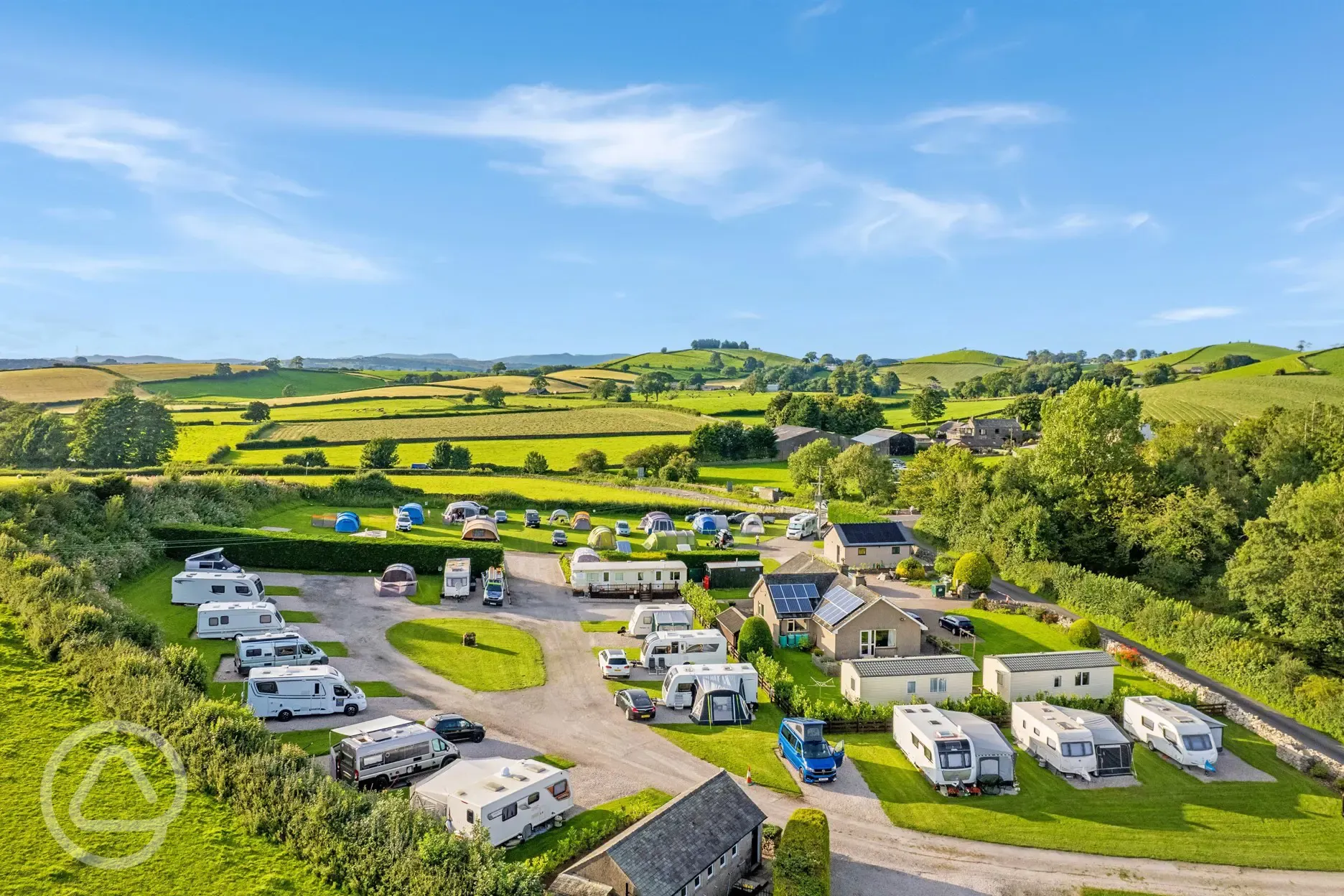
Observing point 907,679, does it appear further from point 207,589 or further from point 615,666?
point 207,589

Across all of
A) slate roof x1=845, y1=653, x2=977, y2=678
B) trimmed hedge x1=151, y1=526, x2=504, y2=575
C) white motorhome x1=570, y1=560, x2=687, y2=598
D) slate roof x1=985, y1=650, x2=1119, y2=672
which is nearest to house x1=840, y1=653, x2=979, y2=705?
slate roof x1=845, y1=653, x2=977, y2=678

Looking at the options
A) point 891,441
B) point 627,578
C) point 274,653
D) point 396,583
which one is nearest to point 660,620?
point 627,578

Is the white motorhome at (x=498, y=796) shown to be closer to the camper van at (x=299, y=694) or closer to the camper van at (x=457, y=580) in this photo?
the camper van at (x=299, y=694)

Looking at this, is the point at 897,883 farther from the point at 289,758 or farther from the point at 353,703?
the point at 353,703

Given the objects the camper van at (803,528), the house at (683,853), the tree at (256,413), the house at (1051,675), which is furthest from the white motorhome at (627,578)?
the tree at (256,413)

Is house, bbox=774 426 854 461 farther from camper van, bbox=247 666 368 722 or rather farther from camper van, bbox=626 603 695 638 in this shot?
camper van, bbox=247 666 368 722

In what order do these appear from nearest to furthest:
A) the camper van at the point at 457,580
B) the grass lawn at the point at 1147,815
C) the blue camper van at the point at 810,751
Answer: the grass lawn at the point at 1147,815, the blue camper van at the point at 810,751, the camper van at the point at 457,580
